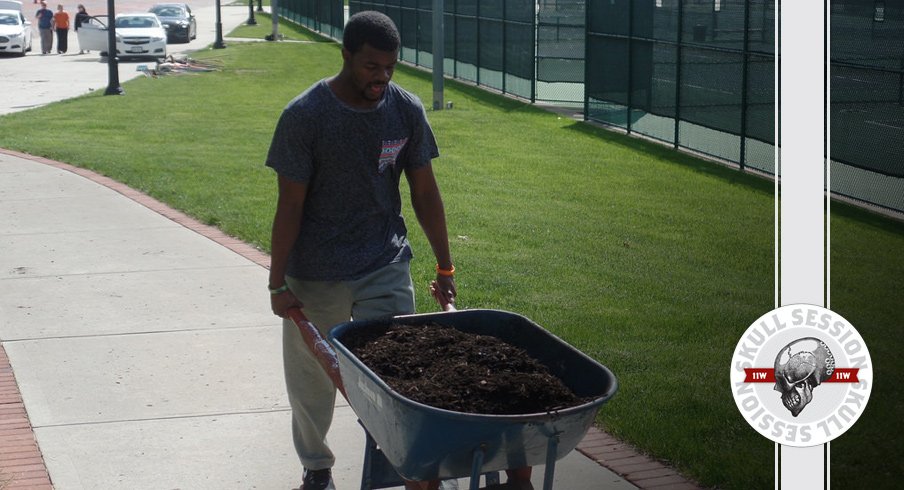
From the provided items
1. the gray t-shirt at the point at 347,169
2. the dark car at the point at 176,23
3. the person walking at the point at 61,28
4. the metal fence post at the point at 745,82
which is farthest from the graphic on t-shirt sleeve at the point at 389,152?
the dark car at the point at 176,23

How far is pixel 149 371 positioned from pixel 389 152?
10.1 ft

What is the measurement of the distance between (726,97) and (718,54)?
55 centimetres

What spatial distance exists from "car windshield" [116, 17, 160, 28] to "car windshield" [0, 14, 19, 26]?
3.69 metres

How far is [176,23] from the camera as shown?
44.7m

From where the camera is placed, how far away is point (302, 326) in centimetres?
448

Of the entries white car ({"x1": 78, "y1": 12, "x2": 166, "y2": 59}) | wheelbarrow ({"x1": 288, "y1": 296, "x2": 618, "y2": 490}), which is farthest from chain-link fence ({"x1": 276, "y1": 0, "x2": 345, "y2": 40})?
wheelbarrow ({"x1": 288, "y1": 296, "x2": 618, "y2": 490})

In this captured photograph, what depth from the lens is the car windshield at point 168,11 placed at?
46.0 metres

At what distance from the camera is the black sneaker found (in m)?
5.19

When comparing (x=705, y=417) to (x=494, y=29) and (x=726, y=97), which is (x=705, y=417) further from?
(x=494, y=29)

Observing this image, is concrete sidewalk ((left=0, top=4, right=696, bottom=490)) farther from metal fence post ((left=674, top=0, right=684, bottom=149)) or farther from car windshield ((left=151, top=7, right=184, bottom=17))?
car windshield ((left=151, top=7, right=184, bottom=17))

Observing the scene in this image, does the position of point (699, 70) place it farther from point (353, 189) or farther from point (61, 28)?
point (61, 28)

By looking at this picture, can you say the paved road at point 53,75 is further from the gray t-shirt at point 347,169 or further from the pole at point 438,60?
the gray t-shirt at point 347,169

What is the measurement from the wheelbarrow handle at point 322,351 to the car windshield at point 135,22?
1346 inches

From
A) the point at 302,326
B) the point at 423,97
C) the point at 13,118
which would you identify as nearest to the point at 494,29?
the point at 423,97
